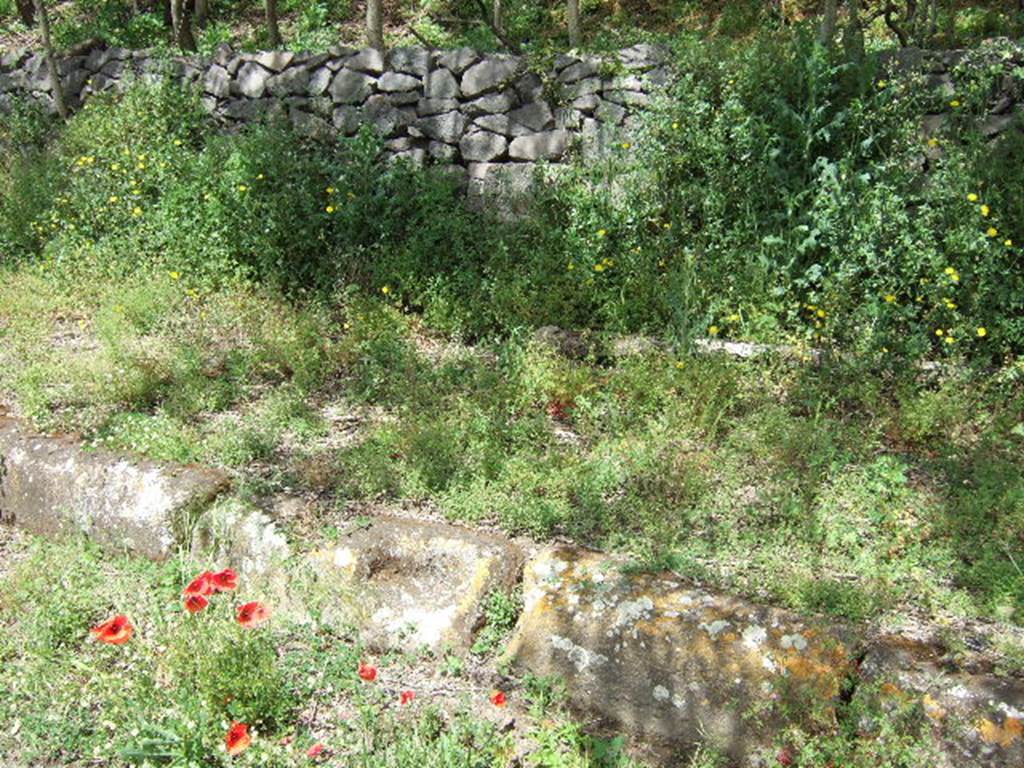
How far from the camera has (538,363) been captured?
18.6ft

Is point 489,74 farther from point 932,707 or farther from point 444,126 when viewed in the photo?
point 932,707

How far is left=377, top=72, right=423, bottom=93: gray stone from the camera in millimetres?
7625

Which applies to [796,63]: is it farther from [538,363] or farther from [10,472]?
[10,472]

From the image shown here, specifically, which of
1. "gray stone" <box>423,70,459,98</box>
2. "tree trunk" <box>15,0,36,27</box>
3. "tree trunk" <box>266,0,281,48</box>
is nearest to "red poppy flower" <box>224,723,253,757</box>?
"gray stone" <box>423,70,459,98</box>

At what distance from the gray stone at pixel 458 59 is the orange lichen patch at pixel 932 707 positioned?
5.72 metres

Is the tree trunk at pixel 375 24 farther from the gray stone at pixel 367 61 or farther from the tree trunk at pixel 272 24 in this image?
the tree trunk at pixel 272 24

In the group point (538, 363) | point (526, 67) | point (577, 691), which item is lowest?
point (577, 691)

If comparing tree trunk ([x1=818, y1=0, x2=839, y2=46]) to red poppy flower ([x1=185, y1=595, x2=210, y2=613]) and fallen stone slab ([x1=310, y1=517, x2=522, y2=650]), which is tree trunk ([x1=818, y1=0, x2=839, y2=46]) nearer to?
fallen stone slab ([x1=310, y1=517, x2=522, y2=650])

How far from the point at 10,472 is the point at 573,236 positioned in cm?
376

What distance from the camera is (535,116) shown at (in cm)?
735

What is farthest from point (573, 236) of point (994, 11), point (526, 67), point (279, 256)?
point (994, 11)

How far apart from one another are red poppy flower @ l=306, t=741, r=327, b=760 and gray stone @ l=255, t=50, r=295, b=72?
6.15 metres

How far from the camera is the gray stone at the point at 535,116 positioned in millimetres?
7324

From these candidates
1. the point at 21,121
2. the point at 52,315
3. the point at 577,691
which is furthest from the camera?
the point at 21,121
